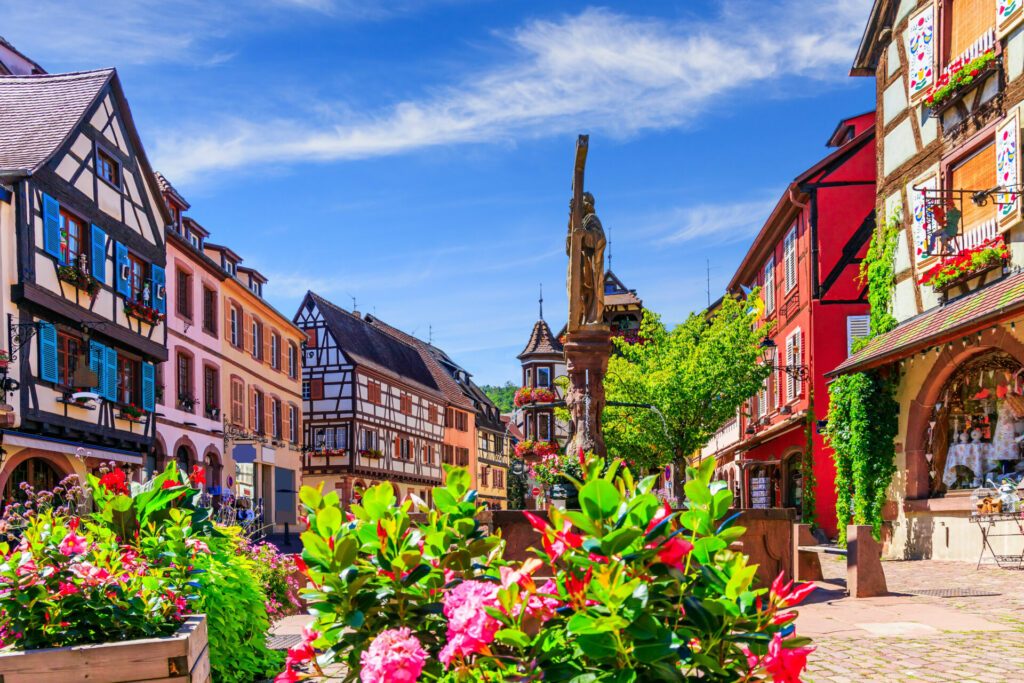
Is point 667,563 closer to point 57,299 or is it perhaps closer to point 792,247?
point 57,299

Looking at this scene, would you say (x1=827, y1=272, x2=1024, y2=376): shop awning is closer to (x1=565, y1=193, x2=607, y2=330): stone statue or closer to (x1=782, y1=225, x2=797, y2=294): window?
(x1=565, y1=193, x2=607, y2=330): stone statue

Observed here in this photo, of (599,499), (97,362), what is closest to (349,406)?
(97,362)

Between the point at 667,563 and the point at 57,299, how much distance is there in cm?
1899

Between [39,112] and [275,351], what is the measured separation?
605 inches

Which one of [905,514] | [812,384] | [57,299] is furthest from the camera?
[812,384]

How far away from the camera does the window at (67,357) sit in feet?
64.0

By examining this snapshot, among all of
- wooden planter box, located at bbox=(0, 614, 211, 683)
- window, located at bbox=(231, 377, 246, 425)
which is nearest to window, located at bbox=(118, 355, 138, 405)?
window, located at bbox=(231, 377, 246, 425)

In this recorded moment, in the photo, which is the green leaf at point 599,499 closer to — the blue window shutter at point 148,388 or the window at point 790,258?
the blue window shutter at point 148,388

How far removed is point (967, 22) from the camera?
14.6 metres

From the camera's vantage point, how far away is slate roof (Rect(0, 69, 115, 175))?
62.4 ft

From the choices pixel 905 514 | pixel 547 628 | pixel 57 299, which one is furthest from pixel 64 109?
pixel 547 628

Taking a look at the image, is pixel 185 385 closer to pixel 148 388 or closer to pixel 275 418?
pixel 148 388

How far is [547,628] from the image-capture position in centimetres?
231

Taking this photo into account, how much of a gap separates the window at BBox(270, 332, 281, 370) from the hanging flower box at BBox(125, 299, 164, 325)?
1094cm
